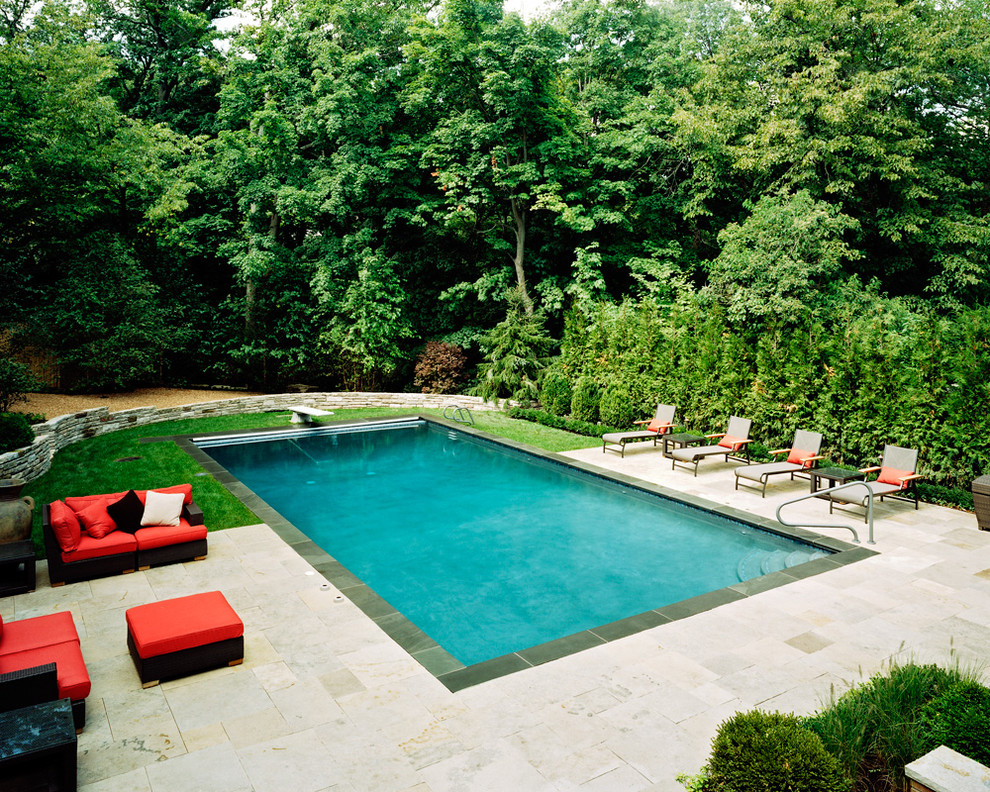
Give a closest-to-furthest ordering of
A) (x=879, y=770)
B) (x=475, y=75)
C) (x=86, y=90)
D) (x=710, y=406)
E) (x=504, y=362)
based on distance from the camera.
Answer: (x=879, y=770), (x=710, y=406), (x=86, y=90), (x=504, y=362), (x=475, y=75)

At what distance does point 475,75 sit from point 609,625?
21.0m

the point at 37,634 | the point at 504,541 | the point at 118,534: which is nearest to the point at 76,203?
the point at 118,534

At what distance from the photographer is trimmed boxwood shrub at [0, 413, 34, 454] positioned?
1130cm

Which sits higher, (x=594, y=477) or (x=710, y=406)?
(x=710, y=406)

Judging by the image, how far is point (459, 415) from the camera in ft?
63.9

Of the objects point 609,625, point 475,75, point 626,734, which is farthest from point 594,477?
point 475,75

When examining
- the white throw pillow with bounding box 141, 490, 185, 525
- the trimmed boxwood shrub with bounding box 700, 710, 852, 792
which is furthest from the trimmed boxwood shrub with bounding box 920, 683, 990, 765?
the white throw pillow with bounding box 141, 490, 185, 525

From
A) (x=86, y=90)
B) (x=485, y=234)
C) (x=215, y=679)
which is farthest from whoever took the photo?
(x=485, y=234)

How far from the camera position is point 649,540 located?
31.9ft

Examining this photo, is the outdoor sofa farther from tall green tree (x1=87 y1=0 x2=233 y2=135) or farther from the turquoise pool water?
tall green tree (x1=87 y1=0 x2=233 y2=135)

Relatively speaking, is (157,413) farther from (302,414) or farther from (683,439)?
(683,439)

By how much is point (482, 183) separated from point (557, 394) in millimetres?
8931

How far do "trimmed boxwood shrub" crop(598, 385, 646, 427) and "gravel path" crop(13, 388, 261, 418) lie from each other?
12567 mm

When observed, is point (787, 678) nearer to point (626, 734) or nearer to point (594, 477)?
point (626, 734)
